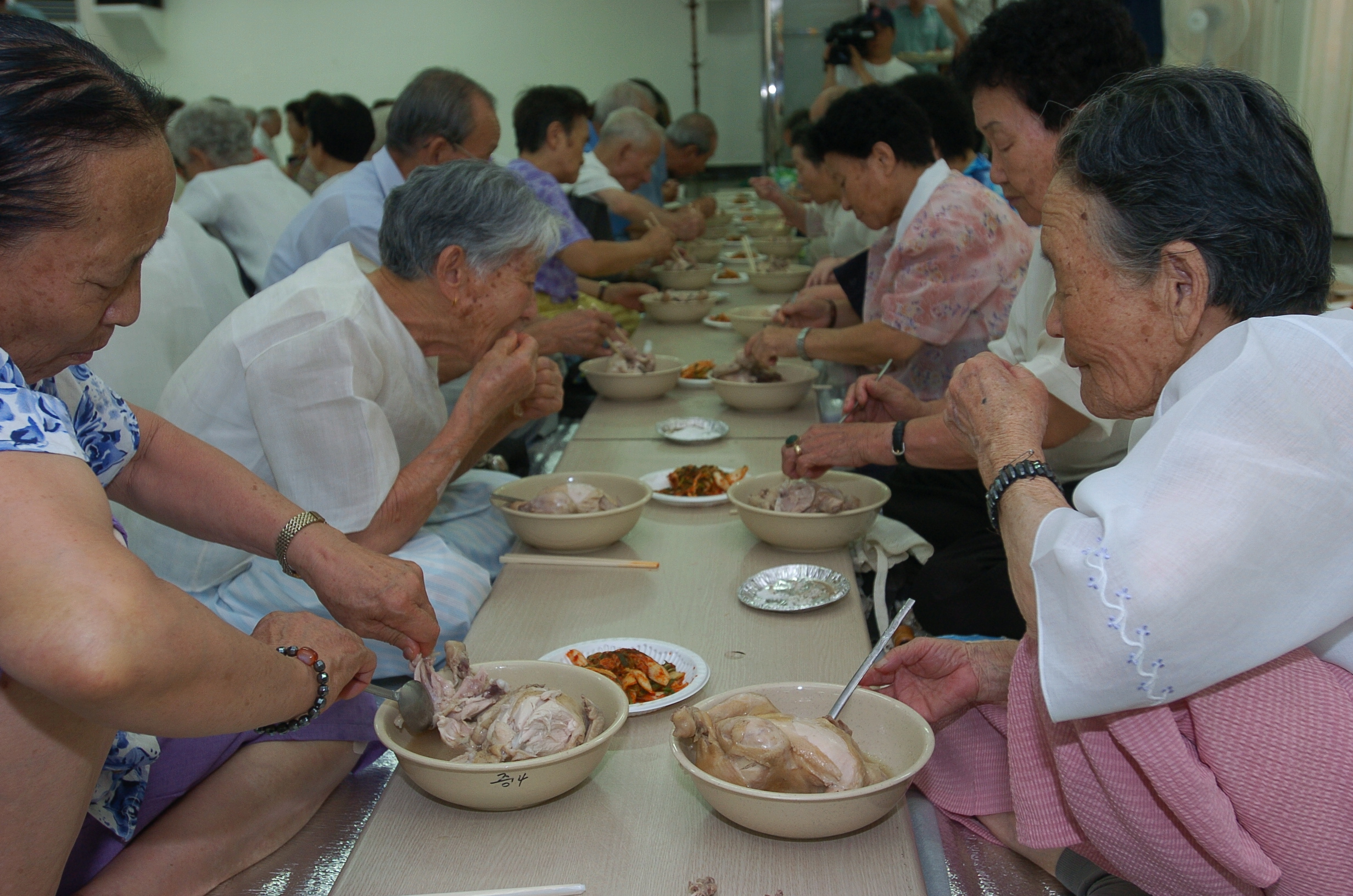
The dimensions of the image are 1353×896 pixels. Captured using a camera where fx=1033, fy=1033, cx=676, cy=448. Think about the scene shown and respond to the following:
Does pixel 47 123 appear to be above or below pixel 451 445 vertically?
above

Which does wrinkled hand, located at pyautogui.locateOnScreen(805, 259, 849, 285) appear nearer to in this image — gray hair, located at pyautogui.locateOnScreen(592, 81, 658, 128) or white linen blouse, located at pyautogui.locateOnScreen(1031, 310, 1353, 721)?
gray hair, located at pyautogui.locateOnScreen(592, 81, 658, 128)

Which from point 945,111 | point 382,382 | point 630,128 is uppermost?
point 945,111

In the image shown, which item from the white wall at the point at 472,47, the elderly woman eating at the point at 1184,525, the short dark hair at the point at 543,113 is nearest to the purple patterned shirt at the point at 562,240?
the short dark hair at the point at 543,113

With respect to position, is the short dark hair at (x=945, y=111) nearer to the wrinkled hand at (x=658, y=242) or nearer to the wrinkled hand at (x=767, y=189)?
the wrinkled hand at (x=658, y=242)

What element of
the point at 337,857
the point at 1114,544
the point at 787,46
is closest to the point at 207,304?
the point at 337,857

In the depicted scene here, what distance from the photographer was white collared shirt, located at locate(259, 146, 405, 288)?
3.61 meters

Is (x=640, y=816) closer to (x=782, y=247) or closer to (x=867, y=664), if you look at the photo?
(x=867, y=664)

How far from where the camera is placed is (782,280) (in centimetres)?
517

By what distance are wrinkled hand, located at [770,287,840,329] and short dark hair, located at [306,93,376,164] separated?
8.20 feet

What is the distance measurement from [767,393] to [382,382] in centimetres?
123

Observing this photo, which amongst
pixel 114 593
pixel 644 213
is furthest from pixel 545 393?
pixel 644 213

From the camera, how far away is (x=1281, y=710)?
1.08 metres

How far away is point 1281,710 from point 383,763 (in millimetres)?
1357

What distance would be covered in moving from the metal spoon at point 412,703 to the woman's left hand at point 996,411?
78 centimetres
